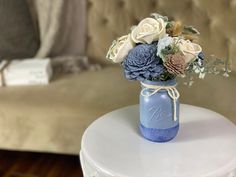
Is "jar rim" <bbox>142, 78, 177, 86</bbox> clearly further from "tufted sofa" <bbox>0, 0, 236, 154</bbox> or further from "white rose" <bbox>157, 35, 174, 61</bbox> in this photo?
"tufted sofa" <bbox>0, 0, 236, 154</bbox>

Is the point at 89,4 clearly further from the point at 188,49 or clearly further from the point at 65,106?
the point at 188,49

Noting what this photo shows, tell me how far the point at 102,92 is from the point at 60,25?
1.79ft

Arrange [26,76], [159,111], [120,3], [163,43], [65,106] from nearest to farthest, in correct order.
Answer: [163,43]
[159,111]
[65,106]
[26,76]
[120,3]

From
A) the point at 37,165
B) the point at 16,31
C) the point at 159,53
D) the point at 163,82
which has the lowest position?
the point at 37,165

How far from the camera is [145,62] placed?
3.64 ft

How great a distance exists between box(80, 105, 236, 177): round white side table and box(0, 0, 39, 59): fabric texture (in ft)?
3.14

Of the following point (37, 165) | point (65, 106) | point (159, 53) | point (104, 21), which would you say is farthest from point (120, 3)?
point (159, 53)

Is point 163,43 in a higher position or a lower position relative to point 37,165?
higher

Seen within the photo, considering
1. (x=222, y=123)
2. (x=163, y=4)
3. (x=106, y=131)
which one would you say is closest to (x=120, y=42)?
(x=106, y=131)

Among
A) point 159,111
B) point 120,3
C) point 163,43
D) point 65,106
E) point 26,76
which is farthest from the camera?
point 120,3

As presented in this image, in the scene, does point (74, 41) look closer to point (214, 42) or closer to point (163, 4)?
point (163, 4)

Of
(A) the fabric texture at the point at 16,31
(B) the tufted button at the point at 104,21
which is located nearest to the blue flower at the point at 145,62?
(B) the tufted button at the point at 104,21

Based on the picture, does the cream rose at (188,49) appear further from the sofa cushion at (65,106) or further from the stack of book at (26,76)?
the stack of book at (26,76)

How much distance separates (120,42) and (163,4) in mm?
904
